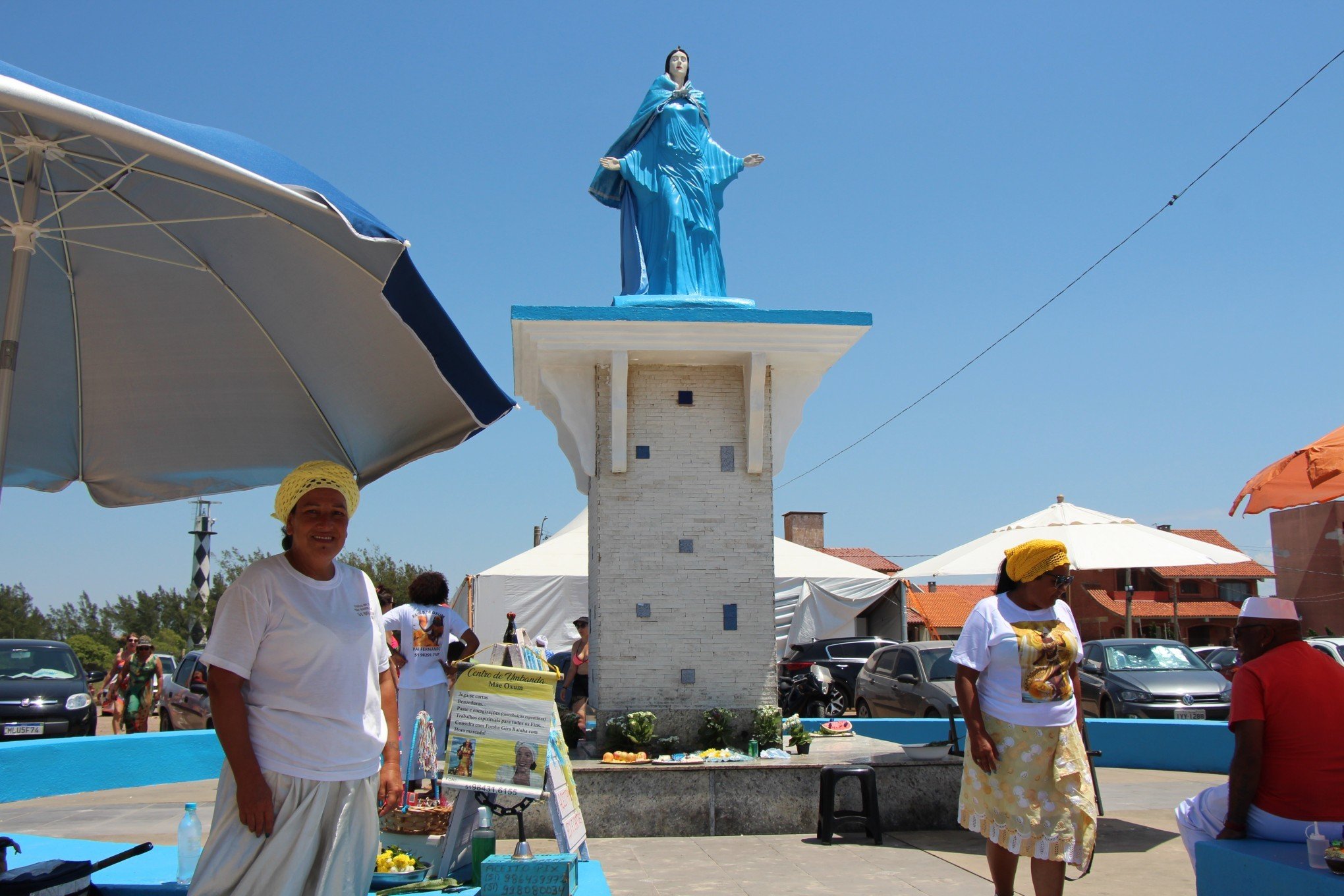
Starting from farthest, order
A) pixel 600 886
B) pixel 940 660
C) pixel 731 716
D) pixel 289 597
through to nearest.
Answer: pixel 940 660
pixel 731 716
pixel 600 886
pixel 289 597

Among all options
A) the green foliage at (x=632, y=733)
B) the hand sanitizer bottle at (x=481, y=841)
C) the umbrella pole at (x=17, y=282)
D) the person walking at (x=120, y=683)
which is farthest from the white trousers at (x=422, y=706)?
the person walking at (x=120, y=683)

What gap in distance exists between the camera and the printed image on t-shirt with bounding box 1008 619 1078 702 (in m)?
4.56

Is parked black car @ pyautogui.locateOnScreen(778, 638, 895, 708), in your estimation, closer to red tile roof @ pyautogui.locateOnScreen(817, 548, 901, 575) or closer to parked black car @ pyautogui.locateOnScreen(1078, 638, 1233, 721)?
parked black car @ pyautogui.locateOnScreen(1078, 638, 1233, 721)

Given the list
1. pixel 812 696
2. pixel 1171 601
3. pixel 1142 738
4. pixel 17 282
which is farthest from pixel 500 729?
pixel 1171 601

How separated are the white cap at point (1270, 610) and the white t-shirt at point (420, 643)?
5.01 m

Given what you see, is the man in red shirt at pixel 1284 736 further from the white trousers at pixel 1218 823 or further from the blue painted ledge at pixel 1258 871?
the blue painted ledge at pixel 1258 871

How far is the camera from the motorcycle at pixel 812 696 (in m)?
16.1

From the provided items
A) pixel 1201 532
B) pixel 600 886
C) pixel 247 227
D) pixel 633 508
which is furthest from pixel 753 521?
pixel 1201 532

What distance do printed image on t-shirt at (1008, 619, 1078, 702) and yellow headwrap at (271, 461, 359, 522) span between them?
118 inches

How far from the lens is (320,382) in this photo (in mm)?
4684

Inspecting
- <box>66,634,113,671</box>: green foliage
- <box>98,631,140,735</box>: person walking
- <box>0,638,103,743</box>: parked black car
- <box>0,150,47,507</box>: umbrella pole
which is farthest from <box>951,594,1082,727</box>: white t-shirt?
<box>66,634,113,671</box>: green foliage

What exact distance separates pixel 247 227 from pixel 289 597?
70.5 inches

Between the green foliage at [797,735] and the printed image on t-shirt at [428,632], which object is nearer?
the printed image on t-shirt at [428,632]

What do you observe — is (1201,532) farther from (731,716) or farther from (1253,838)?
(1253,838)
